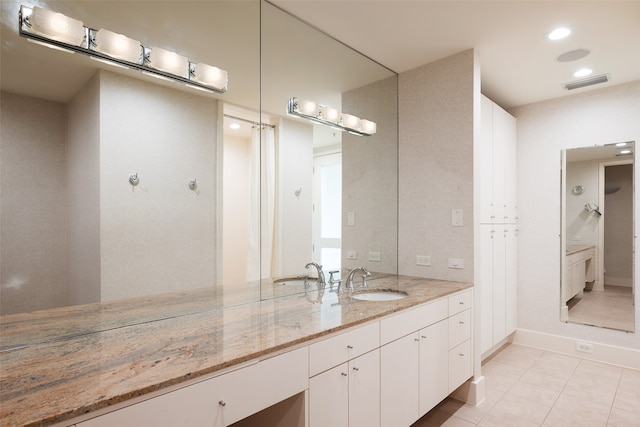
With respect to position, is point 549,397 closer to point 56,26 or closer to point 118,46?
point 118,46

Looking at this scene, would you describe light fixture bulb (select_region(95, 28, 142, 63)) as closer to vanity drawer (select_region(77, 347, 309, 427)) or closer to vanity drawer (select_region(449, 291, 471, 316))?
vanity drawer (select_region(77, 347, 309, 427))

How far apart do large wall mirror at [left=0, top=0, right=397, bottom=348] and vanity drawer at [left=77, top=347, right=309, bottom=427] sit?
571 mm

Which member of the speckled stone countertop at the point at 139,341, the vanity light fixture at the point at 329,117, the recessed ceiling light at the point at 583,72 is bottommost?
the speckled stone countertop at the point at 139,341

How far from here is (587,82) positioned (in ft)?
10.1

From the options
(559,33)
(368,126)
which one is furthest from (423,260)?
(559,33)

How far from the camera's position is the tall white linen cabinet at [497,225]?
9.78 ft

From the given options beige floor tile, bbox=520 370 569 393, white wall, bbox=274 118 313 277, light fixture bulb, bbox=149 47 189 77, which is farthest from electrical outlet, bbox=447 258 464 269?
light fixture bulb, bbox=149 47 189 77

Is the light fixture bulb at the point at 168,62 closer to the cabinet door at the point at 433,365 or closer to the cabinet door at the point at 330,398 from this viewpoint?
the cabinet door at the point at 330,398

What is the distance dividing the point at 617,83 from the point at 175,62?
11.9 feet

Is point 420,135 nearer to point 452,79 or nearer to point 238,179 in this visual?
point 452,79

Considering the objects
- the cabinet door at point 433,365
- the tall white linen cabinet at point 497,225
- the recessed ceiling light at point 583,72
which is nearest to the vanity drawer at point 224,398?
the cabinet door at point 433,365

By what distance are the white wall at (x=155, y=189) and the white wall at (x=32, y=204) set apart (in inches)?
5.7

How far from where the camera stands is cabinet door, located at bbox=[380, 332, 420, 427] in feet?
5.65

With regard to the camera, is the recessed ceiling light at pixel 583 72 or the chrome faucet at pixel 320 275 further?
the recessed ceiling light at pixel 583 72
